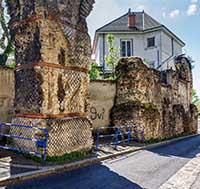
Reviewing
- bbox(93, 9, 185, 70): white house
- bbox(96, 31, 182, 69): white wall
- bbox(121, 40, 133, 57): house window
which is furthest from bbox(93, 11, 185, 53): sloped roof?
bbox(121, 40, 133, 57): house window

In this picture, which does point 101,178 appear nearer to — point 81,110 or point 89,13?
point 81,110

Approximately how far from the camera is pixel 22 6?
799 cm

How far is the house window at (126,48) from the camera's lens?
2466 cm

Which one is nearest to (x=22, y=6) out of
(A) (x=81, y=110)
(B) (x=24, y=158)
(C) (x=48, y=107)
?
(C) (x=48, y=107)

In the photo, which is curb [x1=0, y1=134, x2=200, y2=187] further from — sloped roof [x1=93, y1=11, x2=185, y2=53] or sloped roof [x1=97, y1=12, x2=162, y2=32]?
sloped roof [x1=97, y1=12, x2=162, y2=32]

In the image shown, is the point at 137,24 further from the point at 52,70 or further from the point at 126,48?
the point at 52,70

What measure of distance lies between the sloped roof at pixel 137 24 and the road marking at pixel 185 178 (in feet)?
Result: 61.2

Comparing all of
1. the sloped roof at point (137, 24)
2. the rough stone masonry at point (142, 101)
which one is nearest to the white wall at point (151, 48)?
the sloped roof at point (137, 24)

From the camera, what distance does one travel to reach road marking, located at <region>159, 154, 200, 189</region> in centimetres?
583

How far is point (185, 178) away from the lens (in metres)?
6.48

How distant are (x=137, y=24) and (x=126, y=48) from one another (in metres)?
3.23

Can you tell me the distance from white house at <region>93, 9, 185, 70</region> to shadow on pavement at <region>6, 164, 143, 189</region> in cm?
1775

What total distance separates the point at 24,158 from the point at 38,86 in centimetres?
224

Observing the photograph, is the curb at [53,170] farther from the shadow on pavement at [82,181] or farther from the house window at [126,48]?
the house window at [126,48]
